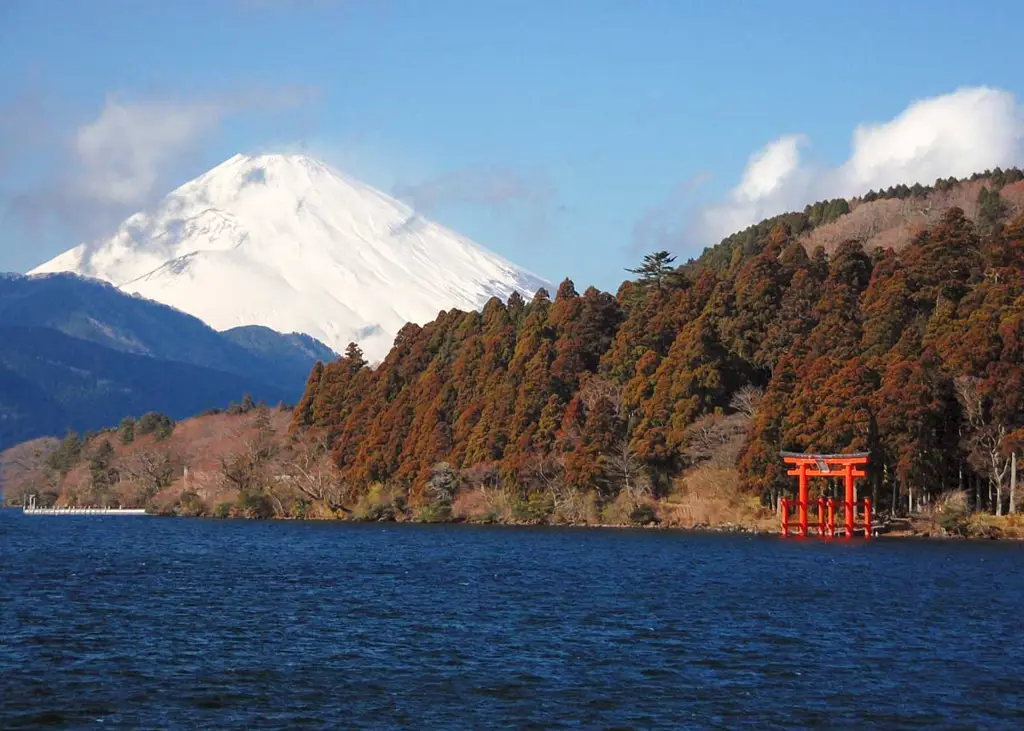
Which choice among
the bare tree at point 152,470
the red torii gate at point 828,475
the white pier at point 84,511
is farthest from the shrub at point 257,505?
the red torii gate at point 828,475

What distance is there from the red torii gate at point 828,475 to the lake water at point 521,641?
316 inches

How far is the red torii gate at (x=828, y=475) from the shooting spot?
5706cm

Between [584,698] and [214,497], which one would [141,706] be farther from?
[214,497]

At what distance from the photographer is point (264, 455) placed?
95.7m

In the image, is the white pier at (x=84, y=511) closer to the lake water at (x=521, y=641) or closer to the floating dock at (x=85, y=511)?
the floating dock at (x=85, y=511)

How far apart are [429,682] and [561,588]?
14636 mm

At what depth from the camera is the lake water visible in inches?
823

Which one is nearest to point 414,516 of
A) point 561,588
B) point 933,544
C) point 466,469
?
point 466,469

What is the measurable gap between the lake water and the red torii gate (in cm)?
804

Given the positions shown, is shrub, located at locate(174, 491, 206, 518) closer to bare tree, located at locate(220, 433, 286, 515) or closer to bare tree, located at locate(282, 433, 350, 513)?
bare tree, located at locate(220, 433, 286, 515)

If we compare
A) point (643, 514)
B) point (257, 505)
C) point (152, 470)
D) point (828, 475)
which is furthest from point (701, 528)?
point (152, 470)

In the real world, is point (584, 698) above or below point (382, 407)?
below

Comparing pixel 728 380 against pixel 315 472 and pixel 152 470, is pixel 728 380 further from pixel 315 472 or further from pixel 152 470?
pixel 152 470

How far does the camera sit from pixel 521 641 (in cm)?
2748
